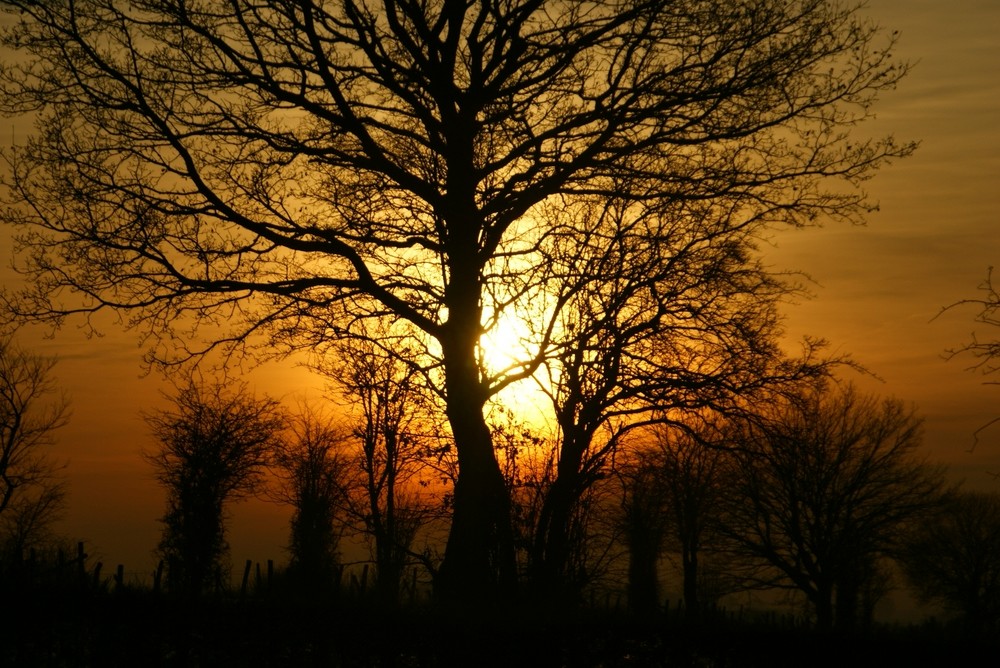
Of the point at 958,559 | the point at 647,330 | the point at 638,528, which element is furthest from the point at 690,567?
the point at 647,330

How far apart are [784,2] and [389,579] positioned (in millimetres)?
9640

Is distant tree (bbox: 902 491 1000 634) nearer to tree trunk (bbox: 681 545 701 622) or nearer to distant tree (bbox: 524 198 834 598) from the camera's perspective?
tree trunk (bbox: 681 545 701 622)

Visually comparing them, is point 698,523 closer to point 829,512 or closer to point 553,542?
point 829,512

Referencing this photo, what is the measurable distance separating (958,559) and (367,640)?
46.6 meters

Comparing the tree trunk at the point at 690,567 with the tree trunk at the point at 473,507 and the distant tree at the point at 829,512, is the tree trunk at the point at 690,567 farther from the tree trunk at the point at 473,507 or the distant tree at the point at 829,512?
the tree trunk at the point at 473,507

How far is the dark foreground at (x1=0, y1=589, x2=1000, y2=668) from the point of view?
938 cm

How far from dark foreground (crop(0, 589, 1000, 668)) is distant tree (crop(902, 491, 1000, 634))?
132 ft

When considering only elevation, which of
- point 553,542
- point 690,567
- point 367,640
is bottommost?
point 367,640

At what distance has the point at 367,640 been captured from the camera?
9.53 meters

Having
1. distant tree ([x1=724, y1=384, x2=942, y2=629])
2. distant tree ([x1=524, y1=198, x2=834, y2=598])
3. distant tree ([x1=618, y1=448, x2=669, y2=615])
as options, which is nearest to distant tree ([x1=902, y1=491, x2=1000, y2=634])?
distant tree ([x1=724, y1=384, x2=942, y2=629])

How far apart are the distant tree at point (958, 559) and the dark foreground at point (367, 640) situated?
4022 cm

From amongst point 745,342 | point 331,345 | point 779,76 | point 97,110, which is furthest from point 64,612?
point 779,76

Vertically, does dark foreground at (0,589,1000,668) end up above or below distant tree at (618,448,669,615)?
below

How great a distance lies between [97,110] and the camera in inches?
532
